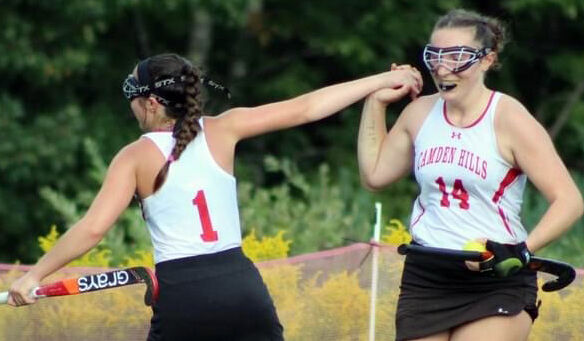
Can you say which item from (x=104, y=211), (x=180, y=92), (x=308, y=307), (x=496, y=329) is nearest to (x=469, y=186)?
(x=496, y=329)

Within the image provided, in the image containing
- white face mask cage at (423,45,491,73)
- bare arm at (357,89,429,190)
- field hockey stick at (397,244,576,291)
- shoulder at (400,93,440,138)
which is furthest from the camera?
bare arm at (357,89,429,190)

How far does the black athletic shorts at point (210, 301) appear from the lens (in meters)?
5.55

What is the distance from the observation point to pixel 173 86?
570cm

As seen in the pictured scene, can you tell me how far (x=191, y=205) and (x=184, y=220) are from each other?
0.06m

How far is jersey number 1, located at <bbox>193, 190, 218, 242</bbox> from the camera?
5566 millimetres

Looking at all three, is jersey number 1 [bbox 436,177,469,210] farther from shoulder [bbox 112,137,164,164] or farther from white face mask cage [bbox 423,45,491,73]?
shoulder [bbox 112,137,164,164]

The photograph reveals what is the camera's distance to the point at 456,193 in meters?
5.71

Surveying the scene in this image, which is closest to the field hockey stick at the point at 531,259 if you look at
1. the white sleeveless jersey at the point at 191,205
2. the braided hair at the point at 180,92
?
the white sleeveless jersey at the point at 191,205

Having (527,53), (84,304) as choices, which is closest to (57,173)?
(527,53)

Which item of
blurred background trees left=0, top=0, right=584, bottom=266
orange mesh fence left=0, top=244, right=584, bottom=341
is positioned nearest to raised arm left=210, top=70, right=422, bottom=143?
orange mesh fence left=0, top=244, right=584, bottom=341

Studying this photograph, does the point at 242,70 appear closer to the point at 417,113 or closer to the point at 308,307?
the point at 308,307

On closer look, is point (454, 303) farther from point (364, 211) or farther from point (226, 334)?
point (364, 211)

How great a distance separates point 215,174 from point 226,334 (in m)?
0.55

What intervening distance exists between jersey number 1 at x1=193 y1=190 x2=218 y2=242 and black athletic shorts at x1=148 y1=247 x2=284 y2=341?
0.21 feet
